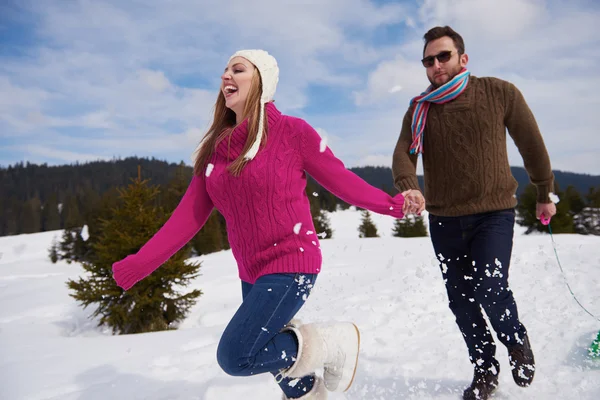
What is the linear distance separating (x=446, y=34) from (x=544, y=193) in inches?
52.6

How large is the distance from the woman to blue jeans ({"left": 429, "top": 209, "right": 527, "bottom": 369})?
0.81 meters

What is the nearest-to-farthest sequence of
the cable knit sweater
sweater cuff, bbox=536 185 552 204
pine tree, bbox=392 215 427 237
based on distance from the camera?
→ the cable knit sweater, sweater cuff, bbox=536 185 552 204, pine tree, bbox=392 215 427 237

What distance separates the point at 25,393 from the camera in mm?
3506

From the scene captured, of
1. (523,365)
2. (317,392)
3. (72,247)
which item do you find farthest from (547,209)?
(72,247)

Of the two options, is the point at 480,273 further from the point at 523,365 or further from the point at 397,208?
the point at 397,208

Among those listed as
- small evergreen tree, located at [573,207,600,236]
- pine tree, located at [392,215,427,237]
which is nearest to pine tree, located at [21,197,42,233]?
pine tree, located at [392,215,427,237]

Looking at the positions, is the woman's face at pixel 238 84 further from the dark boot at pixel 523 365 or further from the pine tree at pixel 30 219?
the pine tree at pixel 30 219

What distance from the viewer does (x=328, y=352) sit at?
7.52 feet

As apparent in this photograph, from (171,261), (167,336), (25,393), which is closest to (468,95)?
(25,393)

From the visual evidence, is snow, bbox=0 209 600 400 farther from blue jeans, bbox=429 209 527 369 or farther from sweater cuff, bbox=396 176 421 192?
sweater cuff, bbox=396 176 421 192

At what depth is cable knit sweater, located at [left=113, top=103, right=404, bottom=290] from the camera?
217cm

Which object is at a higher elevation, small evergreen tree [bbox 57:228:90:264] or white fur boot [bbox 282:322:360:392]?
white fur boot [bbox 282:322:360:392]

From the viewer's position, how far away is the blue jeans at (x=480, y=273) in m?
2.66

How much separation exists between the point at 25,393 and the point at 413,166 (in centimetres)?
371
